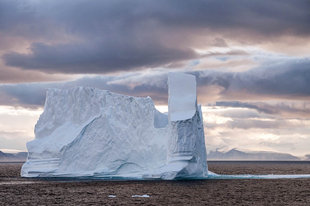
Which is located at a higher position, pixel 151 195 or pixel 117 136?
pixel 117 136

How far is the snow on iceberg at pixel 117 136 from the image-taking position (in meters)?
36.3

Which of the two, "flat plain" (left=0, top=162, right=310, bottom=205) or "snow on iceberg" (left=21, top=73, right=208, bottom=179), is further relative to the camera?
"snow on iceberg" (left=21, top=73, right=208, bottom=179)

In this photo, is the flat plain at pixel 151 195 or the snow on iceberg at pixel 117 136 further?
the snow on iceberg at pixel 117 136

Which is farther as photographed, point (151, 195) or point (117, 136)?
point (117, 136)

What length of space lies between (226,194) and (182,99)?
10.8 meters

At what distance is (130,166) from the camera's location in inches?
1612

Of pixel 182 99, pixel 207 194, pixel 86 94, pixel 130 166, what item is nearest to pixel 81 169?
pixel 130 166

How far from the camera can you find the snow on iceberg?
119 feet

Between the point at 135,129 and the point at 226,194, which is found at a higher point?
the point at 135,129

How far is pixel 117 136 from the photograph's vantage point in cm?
4075

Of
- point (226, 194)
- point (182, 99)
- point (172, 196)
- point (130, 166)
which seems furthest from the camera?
point (130, 166)

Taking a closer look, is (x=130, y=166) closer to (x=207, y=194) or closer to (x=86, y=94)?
(x=86, y=94)

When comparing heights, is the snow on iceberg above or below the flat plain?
above

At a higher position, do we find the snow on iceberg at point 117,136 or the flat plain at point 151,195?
the snow on iceberg at point 117,136
